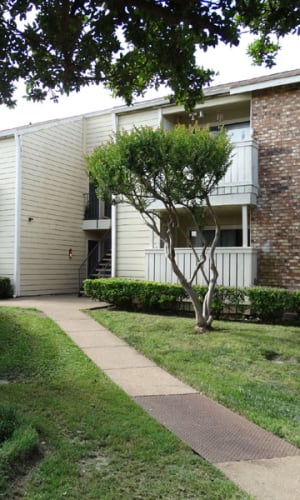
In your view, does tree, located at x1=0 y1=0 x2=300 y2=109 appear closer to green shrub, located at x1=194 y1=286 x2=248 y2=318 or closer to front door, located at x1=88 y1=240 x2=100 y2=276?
green shrub, located at x1=194 y1=286 x2=248 y2=318

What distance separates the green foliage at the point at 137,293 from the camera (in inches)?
456

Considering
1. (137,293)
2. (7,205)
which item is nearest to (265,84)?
(137,293)

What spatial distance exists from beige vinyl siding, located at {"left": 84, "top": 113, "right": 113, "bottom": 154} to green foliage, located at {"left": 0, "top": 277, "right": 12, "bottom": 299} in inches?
240

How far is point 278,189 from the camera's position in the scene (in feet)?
39.1

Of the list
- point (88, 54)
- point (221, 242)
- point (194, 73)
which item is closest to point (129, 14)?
point (88, 54)

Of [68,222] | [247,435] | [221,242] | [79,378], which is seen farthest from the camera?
[68,222]

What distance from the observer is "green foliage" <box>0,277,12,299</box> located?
14633 millimetres

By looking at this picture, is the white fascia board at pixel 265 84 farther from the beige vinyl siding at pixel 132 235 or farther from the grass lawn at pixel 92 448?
the grass lawn at pixel 92 448

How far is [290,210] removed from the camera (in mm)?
11727

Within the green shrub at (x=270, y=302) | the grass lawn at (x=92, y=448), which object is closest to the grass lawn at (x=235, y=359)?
the green shrub at (x=270, y=302)

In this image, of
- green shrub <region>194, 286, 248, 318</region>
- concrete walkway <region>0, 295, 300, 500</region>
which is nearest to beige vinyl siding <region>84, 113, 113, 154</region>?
green shrub <region>194, 286, 248, 318</region>

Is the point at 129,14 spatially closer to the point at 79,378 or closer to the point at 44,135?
the point at 79,378

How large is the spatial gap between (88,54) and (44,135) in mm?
11833

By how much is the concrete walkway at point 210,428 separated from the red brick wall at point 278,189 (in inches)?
219
